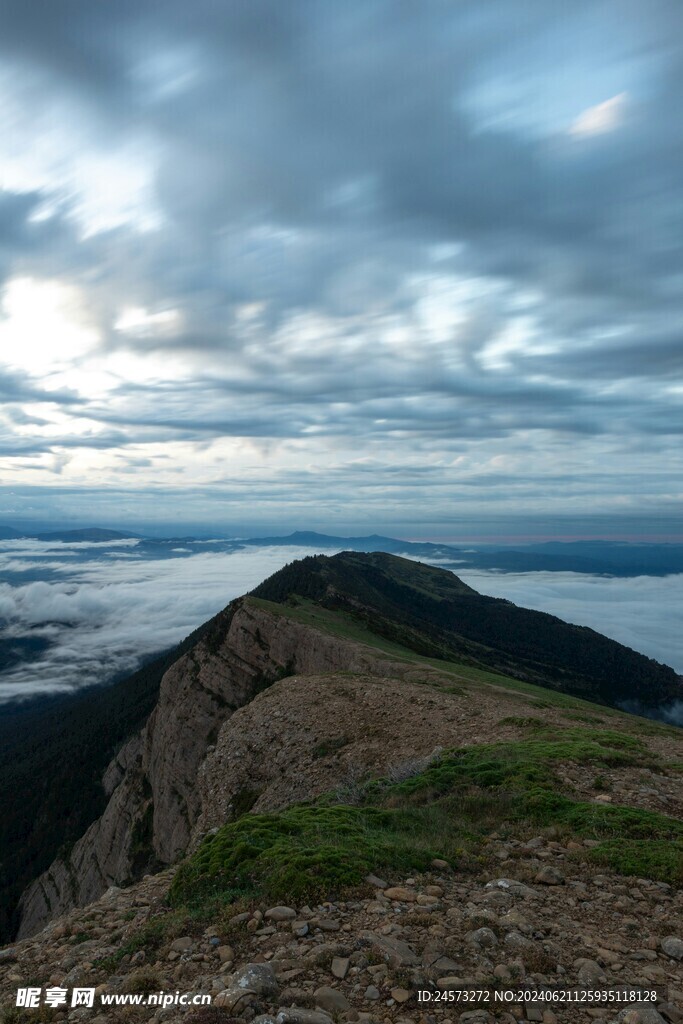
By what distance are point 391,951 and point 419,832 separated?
5248 mm

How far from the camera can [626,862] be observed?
1004cm

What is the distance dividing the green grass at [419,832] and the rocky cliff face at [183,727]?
1207 inches

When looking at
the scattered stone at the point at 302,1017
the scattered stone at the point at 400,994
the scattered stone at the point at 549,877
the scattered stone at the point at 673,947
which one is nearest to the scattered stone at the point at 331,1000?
the scattered stone at the point at 302,1017

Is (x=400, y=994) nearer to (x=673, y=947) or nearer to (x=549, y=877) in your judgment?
(x=673, y=947)

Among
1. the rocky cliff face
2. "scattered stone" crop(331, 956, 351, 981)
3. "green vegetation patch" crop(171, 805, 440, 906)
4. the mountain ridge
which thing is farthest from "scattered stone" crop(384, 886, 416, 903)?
the rocky cliff face

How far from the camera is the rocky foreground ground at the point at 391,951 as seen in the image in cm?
632

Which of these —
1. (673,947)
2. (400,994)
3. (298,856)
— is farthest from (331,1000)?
(673,947)

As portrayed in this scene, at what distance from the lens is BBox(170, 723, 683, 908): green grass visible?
9625 mm

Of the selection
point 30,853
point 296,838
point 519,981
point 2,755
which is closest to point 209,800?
point 296,838

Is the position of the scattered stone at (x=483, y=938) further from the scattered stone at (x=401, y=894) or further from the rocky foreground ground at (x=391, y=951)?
the scattered stone at (x=401, y=894)

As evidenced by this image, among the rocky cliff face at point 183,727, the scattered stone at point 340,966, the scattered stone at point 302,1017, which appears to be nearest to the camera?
the scattered stone at point 302,1017

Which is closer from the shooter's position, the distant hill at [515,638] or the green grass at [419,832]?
the green grass at [419,832]

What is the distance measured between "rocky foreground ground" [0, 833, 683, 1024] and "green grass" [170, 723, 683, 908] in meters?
0.46

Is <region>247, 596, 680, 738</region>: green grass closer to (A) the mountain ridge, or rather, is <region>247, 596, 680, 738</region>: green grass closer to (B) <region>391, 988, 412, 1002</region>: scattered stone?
(A) the mountain ridge
